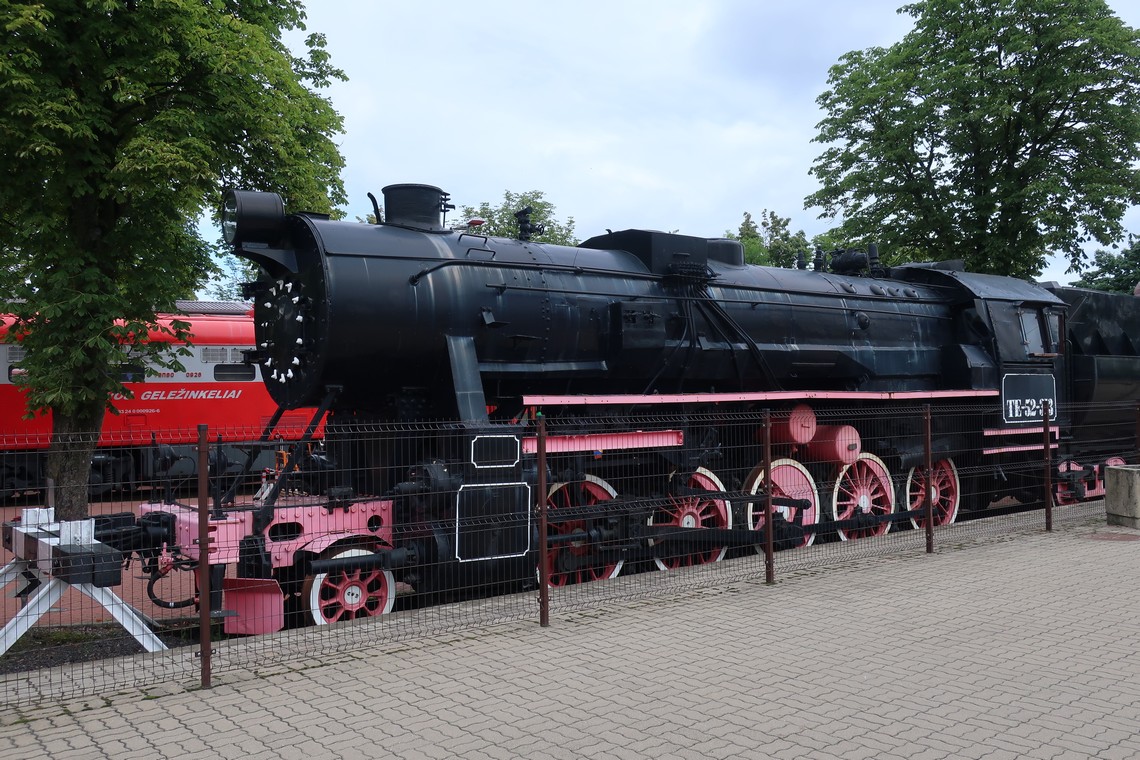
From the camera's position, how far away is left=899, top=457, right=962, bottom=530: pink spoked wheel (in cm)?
1103

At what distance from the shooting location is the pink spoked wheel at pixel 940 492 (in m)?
11.0

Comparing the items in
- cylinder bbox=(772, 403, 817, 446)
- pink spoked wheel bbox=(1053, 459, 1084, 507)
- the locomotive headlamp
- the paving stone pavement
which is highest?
the locomotive headlamp

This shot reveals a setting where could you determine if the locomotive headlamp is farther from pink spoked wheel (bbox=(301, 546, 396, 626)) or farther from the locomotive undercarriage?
pink spoked wheel (bbox=(301, 546, 396, 626))

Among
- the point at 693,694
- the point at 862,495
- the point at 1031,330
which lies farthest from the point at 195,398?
the point at 1031,330

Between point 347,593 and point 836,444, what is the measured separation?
238 inches

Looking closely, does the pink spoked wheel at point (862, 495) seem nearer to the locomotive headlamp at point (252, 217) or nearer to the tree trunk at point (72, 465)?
the locomotive headlamp at point (252, 217)

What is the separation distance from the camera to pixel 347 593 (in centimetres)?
629

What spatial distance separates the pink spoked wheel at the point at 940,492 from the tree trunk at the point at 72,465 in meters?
9.50

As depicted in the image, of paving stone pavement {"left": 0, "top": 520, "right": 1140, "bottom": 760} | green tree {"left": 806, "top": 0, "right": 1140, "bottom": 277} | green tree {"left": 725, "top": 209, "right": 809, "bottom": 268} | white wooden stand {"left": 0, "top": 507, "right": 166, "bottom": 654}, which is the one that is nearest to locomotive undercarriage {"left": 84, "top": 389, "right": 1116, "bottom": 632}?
white wooden stand {"left": 0, "top": 507, "right": 166, "bottom": 654}

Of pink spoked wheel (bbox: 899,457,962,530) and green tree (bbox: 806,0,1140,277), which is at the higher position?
green tree (bbox: 806,0,1140,277)

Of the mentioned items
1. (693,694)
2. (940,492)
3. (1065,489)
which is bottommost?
(693,694)

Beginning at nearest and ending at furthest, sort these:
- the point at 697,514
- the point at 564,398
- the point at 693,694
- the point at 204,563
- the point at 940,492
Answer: the point at 693,694 → the point at 204,563 → the point at 564,398 → the point at 697,514 → the point at 940,492

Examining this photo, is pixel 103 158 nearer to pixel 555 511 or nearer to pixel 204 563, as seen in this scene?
pixel 204 563

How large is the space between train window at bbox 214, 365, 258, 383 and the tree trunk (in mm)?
8782
